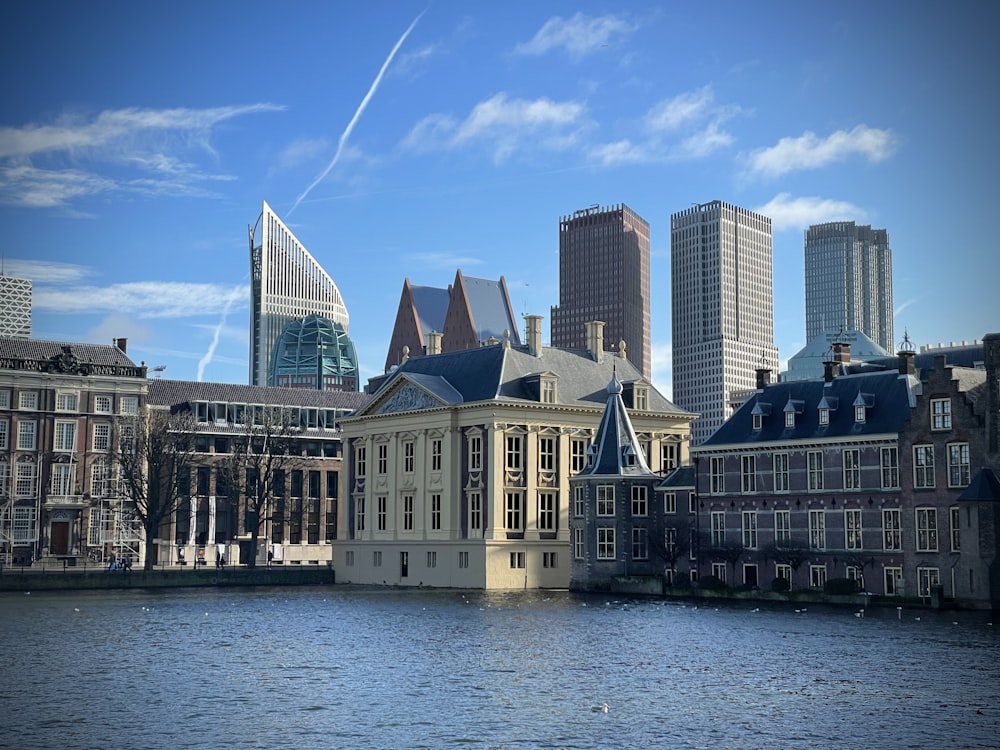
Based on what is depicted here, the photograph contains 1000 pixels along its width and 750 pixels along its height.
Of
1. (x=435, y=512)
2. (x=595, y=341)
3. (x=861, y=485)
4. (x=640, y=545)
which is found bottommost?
(x=640, y=545)

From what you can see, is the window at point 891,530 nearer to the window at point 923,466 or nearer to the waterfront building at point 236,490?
the window at point 923,466

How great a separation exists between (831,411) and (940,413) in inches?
402

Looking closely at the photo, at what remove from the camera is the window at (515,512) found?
383 ft

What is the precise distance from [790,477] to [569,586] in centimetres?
2337

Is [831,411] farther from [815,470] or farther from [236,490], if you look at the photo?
[236,490]

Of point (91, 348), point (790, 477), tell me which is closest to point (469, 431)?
point (790, 477)

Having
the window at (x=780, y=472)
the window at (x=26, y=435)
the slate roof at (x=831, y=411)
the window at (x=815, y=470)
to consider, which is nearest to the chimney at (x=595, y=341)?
the slate roof at (x=831, y=411)

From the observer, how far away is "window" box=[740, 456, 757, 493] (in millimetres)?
98500

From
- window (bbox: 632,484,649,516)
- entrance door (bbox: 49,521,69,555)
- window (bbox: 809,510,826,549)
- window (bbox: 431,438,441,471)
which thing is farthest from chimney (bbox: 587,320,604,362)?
entrance door (bbox: 49,521,69,555)

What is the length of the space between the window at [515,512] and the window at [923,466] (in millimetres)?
38532

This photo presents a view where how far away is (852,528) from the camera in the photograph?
298 feet

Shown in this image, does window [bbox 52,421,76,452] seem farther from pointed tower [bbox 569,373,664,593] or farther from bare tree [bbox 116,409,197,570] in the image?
pointed tower [bbox 569,373,664,593]

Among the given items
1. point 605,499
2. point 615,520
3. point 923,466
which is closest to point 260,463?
point 605,499

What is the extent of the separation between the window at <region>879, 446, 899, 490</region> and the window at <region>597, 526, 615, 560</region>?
77.6 ft
